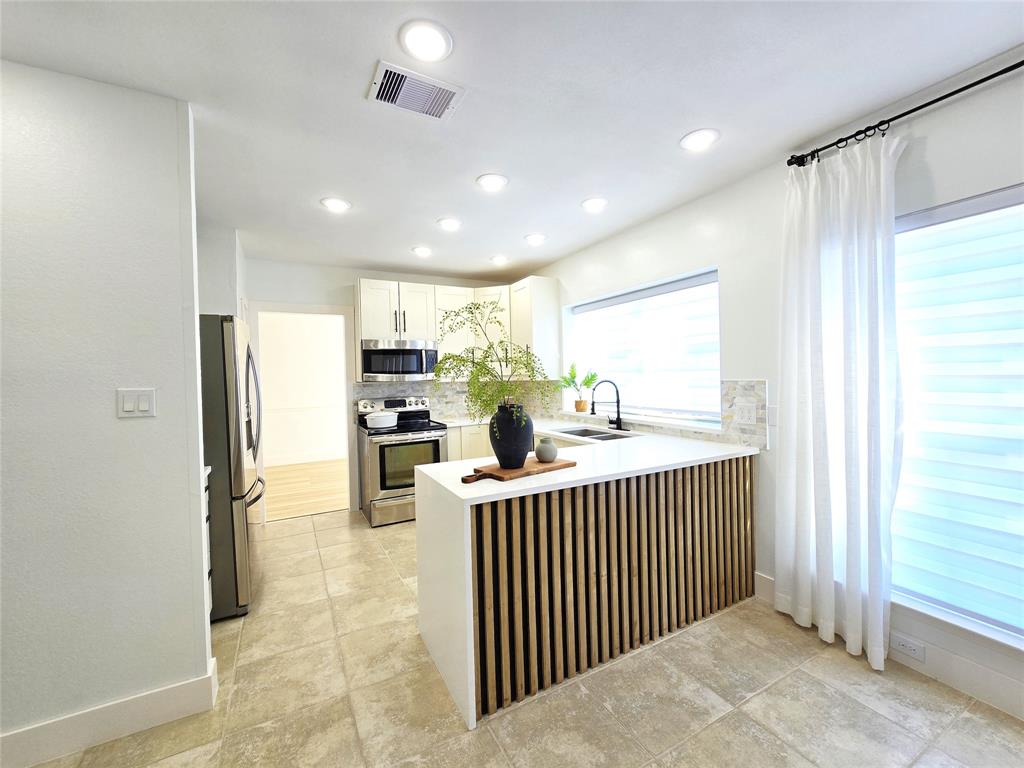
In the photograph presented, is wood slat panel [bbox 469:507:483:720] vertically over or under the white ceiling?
under

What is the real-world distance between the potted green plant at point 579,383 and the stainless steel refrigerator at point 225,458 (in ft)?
8.54

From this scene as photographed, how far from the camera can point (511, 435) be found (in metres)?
1.95

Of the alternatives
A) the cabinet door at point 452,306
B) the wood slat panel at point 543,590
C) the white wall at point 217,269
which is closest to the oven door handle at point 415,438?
the cabinet door at point 452,306

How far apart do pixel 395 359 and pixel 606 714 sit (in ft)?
11.3

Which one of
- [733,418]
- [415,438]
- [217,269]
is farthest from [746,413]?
[217,269]

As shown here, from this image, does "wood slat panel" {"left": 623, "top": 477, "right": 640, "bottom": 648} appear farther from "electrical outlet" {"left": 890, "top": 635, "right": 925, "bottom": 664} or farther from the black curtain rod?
the black curtain rod

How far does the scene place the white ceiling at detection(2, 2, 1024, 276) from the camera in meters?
1.37

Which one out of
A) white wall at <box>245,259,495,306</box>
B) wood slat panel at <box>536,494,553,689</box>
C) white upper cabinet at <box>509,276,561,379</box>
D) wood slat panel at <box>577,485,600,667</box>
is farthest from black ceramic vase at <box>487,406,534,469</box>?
→ white wall at <box>245,259,495,306</box>

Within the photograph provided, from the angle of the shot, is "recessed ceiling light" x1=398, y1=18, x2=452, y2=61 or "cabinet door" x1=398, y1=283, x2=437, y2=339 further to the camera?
"cabinet door" x1=398, y1=283, x2=437, y2=339

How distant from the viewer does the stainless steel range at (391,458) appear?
12.8 feet

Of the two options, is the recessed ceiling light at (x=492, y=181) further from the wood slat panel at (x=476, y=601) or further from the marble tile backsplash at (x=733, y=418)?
the wood slat panel at (x=476, y=601)

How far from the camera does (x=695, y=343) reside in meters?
3.13

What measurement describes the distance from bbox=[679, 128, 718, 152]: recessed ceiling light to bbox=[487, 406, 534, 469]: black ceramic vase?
1584 millimetres

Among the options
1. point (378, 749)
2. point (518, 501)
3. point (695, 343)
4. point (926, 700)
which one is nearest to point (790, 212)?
point (695, 343)
